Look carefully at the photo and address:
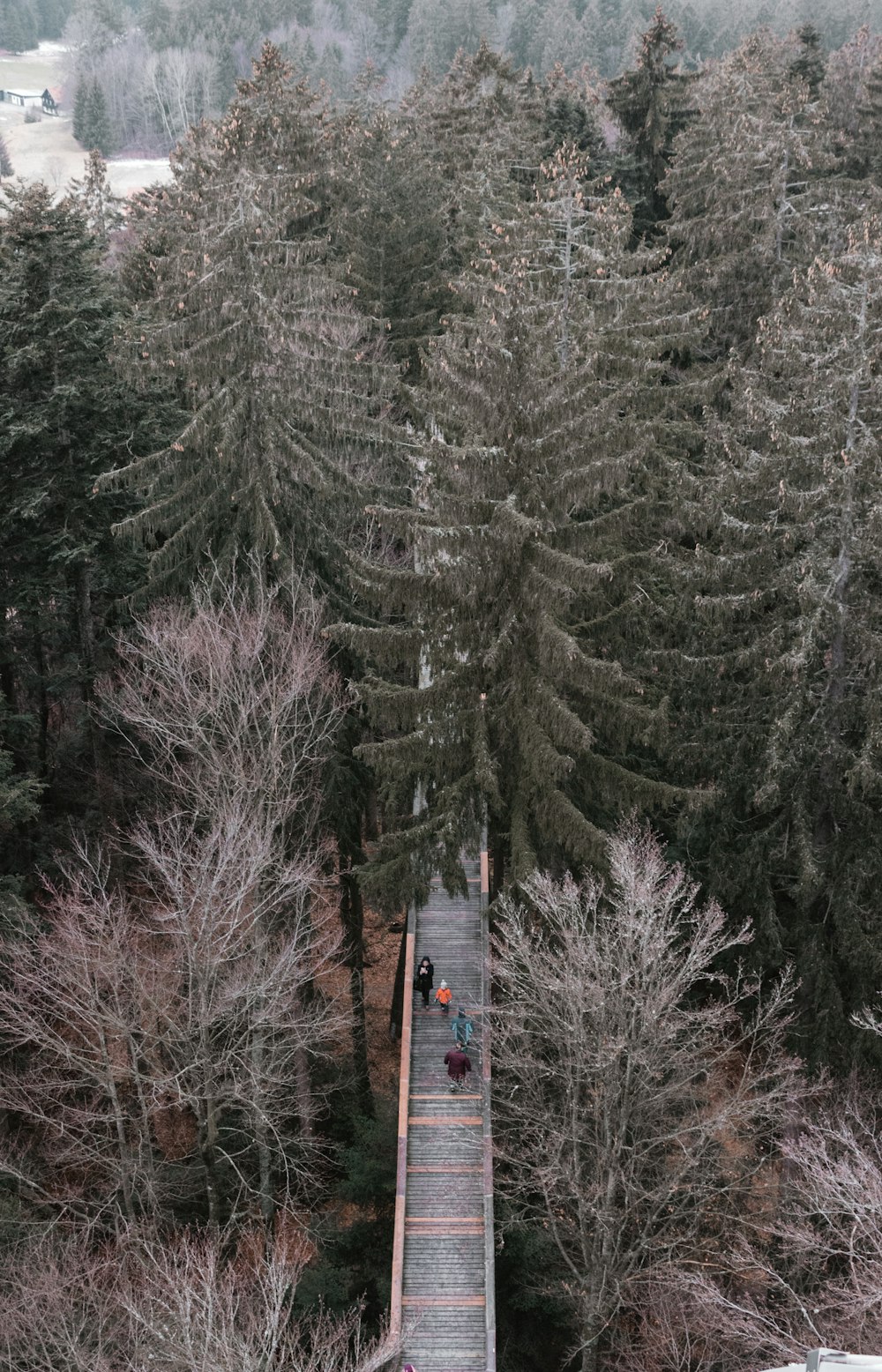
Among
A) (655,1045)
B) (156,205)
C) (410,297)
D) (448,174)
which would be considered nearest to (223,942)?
(655,1045)

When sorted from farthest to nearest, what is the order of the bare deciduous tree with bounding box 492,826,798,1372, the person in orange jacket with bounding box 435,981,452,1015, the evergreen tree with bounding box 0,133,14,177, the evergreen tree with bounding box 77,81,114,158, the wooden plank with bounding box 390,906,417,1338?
the evergreen tree with bounding box 0,133,14,177
the evergreen tree with bounding box 77,81,114,158
the person in orange jacket with bounding box 435,981,452,1015
the wooden plank with bounding box 390,906,417,1338
the bare deciduous tree with bounding box 492,826,798,1372

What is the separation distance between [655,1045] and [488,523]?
327 inches

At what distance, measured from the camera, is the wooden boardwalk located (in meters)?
18.0

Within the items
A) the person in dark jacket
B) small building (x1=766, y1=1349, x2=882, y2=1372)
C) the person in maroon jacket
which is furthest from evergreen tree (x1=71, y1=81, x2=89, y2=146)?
small building (x1=766, y1=1349, x2=882, y2=1372)

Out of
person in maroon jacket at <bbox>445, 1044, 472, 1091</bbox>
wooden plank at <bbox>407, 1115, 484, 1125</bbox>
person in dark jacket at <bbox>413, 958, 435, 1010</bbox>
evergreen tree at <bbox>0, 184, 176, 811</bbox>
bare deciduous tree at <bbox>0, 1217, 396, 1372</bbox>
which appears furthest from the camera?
evergreen tree at <bbox>0, 184, 176, 811</bbox>

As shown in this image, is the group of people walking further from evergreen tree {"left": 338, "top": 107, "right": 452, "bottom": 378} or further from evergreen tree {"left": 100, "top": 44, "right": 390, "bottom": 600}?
evergreen tree {"left": 338, "top": 107, "right": 452, "bottom": 378}

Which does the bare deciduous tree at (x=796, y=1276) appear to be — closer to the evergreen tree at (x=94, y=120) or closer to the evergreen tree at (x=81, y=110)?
the evergreen tree at (x=94, y=120)

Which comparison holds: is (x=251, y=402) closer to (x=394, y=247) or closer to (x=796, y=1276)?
(x=394, y=247)

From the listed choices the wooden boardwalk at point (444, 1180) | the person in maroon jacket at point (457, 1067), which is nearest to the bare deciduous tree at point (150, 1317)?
the wooden boardwalk at point (444, 1180)

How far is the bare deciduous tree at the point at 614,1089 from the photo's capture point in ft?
55.5

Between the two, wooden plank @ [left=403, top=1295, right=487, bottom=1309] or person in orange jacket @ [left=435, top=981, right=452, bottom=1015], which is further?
person in orange jacket @ [left=435, top=981, right=452, bottom=1015]

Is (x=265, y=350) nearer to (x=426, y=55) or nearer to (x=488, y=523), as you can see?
(x=488, y=523)

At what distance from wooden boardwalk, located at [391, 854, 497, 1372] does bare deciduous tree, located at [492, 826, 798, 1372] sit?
2.71 ft

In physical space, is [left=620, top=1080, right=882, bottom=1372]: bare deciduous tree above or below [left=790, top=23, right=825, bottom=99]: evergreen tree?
below
